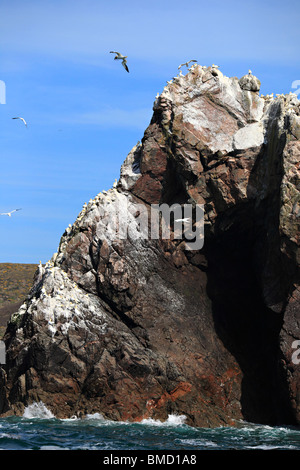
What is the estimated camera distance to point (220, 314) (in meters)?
49.6

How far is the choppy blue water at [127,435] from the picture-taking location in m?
35.0

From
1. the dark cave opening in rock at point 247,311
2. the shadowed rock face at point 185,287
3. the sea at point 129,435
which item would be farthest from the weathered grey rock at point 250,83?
the sea at point 129,435

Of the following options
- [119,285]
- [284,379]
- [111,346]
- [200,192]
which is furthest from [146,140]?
[284,379]

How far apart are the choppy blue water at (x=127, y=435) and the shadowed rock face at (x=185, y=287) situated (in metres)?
1.10

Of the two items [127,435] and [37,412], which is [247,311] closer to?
[127,435]

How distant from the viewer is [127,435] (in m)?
37.7

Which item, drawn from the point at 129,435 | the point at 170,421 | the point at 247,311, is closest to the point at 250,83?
the point at 247,311

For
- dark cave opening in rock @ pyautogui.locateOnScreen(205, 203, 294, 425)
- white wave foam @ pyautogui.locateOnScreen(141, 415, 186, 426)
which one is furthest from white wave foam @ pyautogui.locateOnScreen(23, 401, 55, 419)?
dark cave opening in rock @ pyautogui.locateOnScreen(205, 203, 294, 425)

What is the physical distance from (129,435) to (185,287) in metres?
13.6

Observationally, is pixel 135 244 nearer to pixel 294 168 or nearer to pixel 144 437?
pixel 294 168

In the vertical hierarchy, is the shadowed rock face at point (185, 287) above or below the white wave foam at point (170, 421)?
above

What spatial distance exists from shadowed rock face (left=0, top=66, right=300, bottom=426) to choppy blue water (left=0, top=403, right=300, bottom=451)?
1.10 metres

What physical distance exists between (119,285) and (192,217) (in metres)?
6.82

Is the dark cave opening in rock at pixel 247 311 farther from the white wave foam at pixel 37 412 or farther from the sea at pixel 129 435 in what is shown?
the white wave foam at pixel 37 412
